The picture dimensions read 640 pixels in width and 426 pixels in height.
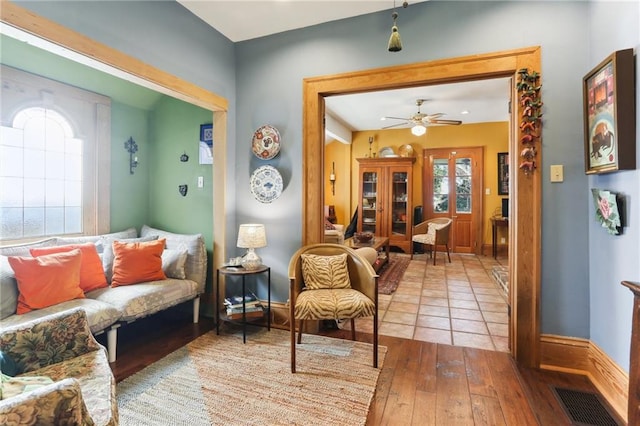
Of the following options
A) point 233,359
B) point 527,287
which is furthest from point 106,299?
point 527,287

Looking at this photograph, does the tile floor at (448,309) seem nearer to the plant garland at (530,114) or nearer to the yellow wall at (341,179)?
the plant garland at (530,114)

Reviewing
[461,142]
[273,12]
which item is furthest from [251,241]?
[461,142]

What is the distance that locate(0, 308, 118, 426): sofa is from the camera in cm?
91

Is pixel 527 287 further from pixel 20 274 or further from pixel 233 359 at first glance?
→ pixel 20 274

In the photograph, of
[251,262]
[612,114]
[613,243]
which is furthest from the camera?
[251,262]

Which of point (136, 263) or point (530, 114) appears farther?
point (136, 263)

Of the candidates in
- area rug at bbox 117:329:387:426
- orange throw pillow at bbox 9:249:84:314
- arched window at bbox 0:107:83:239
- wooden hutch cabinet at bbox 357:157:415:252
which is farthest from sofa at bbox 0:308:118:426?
wooden hutch cabinet at bbox 357:157:415:252

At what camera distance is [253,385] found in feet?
6.56

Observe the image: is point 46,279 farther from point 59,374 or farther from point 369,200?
point 369,200

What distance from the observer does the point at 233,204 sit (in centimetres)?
313

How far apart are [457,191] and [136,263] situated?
241 inches

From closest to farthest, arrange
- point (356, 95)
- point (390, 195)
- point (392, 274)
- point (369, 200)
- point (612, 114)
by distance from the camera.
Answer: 1. point (612, 114)
2. point (356, 95)
3. point (392, 274)
4. point (390, 195)
5. point (369, 200)

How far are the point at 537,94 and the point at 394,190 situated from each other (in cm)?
464

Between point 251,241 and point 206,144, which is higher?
point 206,144
